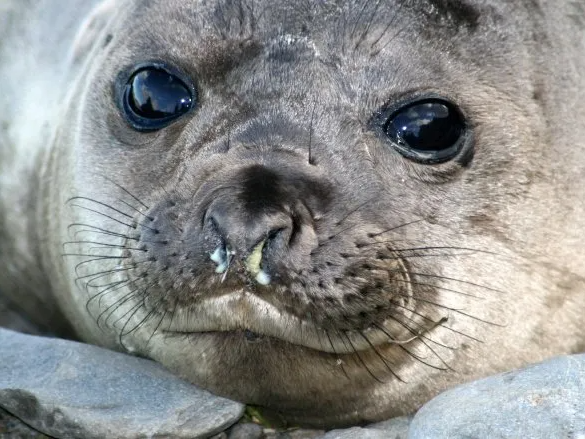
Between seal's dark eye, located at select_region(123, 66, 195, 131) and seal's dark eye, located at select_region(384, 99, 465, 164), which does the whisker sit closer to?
seal's dark eye, located at select_region(384, 99, 465, 164)

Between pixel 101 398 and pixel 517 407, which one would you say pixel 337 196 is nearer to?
pixel 517 407

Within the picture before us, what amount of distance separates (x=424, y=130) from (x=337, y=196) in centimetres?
44

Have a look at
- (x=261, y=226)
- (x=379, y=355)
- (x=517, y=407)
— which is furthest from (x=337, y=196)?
(x=517, y=407)

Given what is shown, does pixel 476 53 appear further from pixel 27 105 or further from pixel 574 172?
pixel 27 105

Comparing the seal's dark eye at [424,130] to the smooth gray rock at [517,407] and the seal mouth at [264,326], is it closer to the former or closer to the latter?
the seal mouth at [264,326]

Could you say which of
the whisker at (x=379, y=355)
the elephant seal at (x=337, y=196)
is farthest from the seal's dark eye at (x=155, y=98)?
the whisker at (x=379, y=355)

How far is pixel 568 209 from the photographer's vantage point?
343 centimetres

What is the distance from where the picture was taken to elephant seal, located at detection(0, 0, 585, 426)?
290 cm

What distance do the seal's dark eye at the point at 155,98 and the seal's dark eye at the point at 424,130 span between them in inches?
25.6

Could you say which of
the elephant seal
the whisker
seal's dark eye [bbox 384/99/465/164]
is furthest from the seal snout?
seal's dark eye [bbox 384/99/465/164]

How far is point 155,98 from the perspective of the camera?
346cm

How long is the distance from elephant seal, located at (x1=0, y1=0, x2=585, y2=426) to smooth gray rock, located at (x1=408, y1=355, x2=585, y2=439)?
0.24 m

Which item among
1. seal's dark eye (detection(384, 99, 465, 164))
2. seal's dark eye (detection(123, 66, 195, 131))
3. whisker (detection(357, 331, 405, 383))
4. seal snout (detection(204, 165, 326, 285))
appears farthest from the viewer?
seal's dark eye (detection(123, 66, 195, 131))

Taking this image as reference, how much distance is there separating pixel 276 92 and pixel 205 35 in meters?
0.35
